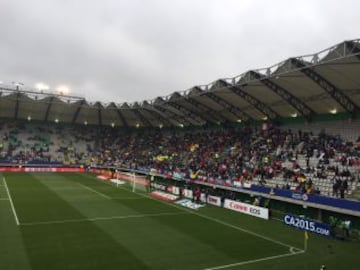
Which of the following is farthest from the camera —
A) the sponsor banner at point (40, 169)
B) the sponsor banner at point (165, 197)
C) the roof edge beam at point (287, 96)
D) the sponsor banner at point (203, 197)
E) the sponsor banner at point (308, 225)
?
the sponsor banner at point (40, 169)

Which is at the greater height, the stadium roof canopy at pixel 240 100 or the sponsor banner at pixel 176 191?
the stadium roof canopy at pixel 240 100

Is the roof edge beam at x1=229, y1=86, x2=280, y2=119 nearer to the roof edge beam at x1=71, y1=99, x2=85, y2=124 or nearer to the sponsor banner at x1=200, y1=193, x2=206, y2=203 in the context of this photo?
the sponsor banner at x1=200, y1=193, x2=206, y2=203

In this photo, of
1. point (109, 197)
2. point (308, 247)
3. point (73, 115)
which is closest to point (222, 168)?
point (109, 197)

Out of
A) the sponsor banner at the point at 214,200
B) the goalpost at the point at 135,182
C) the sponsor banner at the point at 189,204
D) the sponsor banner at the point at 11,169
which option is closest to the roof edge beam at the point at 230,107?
the goalpost at the point at 135,182

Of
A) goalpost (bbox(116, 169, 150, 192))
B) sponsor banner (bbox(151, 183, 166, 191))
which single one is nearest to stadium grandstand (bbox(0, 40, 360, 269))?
sponsor banner (bbox(151, 183, 166, 191))

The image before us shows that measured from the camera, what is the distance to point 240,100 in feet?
147

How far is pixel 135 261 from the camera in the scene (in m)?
16.6

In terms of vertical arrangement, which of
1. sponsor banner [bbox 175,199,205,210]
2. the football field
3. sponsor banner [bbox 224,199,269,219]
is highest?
sponsor banner [bbox 224,199,269,219]

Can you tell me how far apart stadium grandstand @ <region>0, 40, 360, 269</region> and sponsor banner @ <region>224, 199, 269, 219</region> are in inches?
6.4

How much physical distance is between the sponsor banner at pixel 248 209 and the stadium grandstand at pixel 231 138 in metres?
0.16

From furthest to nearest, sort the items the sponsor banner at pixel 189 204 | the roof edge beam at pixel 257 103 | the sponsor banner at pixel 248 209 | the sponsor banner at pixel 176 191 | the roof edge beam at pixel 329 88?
the roof edge beam at pixel 257 103 → the sponsor banner at pixel 176 191 → the sponsor banner at pixel 189 204 → the roof edge beam at pixel 329 88 → the sponsor banner at pixel 248 209

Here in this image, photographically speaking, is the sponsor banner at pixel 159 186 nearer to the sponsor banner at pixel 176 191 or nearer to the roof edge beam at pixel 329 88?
the sponsor banner at pixel 176 191

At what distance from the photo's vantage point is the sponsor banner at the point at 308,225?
75.3 ft

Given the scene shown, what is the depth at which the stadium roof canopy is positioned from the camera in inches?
1177
